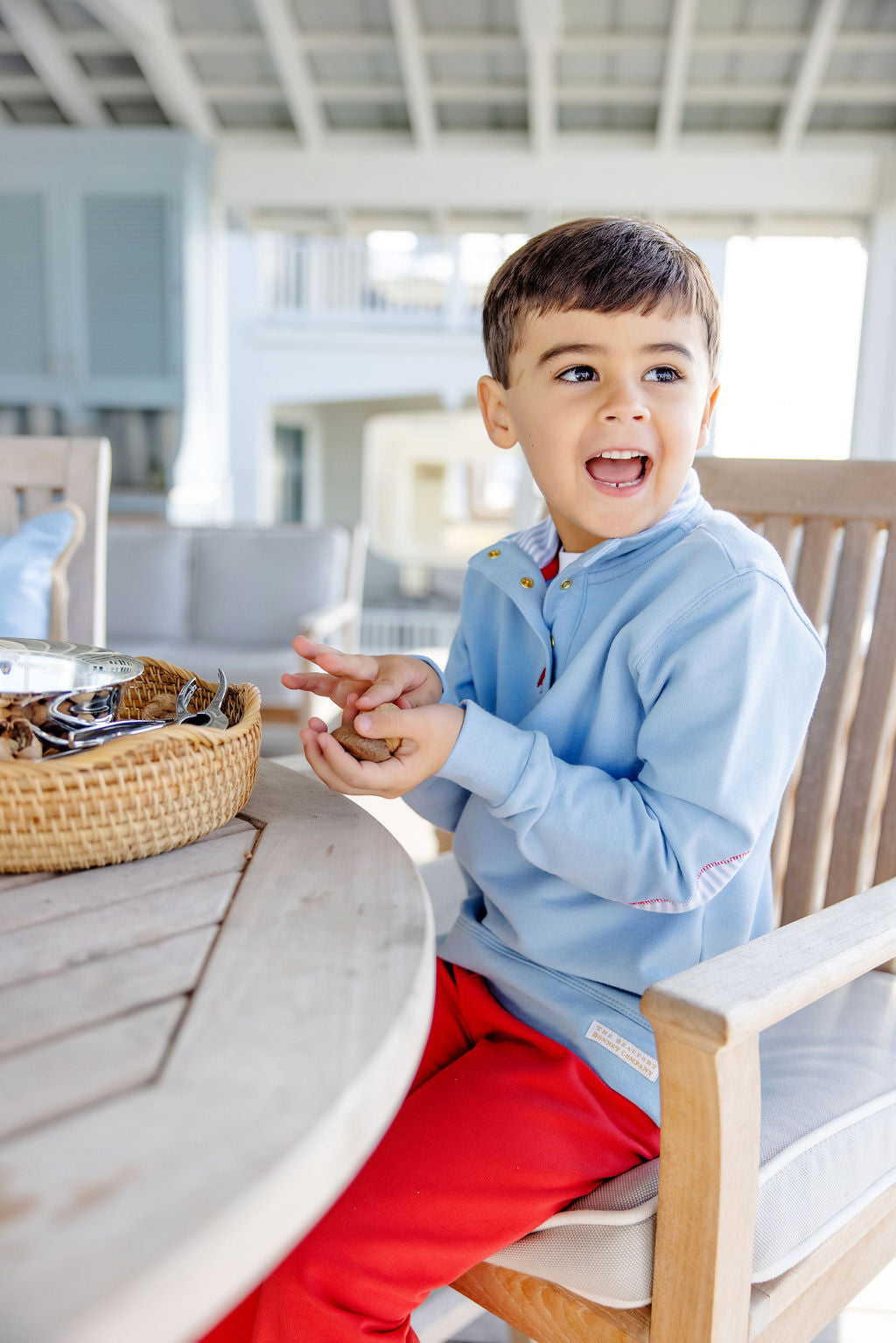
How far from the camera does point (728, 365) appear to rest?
680cm

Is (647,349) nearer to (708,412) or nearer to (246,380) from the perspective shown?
(708,412)

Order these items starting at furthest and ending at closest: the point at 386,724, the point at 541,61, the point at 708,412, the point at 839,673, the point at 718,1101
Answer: the point at 541,61, the point at 839,673, the point at 708,412, the point at 386,724, the point at 718,1101

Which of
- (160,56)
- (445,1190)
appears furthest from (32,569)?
(160,56)

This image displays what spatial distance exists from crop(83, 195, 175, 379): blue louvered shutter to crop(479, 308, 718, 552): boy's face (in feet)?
15.1

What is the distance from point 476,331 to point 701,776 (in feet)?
21.1

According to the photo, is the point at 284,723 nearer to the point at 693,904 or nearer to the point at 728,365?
the point at 693,904

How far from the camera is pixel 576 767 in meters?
0.75

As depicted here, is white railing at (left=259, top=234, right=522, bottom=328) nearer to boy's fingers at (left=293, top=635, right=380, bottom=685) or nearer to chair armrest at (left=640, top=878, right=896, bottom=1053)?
boy's fingers at (left=293, top=635, right=380, bottom=685)

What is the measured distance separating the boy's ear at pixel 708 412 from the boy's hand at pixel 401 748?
0.37 meters

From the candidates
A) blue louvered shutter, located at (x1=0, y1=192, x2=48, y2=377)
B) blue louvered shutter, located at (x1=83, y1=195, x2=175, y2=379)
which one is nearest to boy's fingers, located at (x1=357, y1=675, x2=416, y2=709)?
blue louvered shutter, located at (x1=83, y1=195, x2=175, y2=379)

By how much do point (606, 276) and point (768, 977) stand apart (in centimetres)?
56

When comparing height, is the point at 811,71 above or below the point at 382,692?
above

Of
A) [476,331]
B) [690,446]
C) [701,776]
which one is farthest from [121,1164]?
[476,331]

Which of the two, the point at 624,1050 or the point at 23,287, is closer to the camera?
the point at 624,1050
